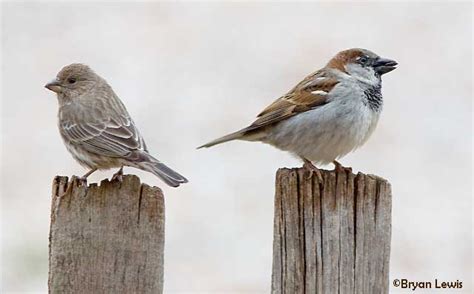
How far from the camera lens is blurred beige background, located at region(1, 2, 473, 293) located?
9898mm

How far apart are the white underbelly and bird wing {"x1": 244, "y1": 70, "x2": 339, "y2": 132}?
1.7 inches

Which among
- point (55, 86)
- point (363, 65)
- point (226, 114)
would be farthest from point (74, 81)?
point (226, 114)

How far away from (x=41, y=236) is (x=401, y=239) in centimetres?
302

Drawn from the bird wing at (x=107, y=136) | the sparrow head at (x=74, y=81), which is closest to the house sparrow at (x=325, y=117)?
the bird wing at (x=107, y=136)

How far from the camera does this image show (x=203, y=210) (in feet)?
34.3

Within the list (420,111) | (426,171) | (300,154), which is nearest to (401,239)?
(426,171)

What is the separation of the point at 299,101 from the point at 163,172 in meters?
1.34

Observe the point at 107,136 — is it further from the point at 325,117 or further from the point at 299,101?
the point at 325,117

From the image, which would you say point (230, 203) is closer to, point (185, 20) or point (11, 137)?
point (11, 137)

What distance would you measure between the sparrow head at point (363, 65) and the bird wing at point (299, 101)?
0.16 m

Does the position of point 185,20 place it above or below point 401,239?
above

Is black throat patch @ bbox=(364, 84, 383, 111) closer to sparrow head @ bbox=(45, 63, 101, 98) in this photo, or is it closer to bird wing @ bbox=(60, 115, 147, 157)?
bird wing @ bbox=(60, 115, 147, 157)

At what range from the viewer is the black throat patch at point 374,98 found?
7.02 m

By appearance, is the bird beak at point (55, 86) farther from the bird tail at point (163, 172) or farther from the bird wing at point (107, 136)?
the bird tail at point (163, 172)
